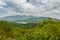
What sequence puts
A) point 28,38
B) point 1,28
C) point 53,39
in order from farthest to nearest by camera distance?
point 1,28 < point 28,38 < point 53,39

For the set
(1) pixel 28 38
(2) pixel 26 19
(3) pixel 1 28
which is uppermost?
(1) pixel 28 38

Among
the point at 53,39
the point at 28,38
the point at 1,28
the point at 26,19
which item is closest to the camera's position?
the point at 53,39

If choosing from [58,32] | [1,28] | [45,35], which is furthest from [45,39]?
[1,28]

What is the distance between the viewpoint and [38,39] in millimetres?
5473

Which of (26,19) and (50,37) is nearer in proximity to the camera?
(50,37)

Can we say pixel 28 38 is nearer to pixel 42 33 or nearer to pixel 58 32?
pixel 42 33

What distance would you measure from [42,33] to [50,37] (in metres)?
0.26

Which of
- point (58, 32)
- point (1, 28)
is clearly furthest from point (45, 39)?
point (1, 28)

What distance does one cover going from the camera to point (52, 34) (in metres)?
5.49

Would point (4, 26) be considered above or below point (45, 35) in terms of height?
below

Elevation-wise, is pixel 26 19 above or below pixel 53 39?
below

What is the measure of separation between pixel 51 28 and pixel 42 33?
618 mm

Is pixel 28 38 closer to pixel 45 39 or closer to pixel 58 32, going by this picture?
pixel 45 39

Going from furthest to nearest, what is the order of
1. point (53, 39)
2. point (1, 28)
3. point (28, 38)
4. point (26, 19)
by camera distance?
point (26, 19) < point (1, 28) < point (28, 38) < point (53, 39)
